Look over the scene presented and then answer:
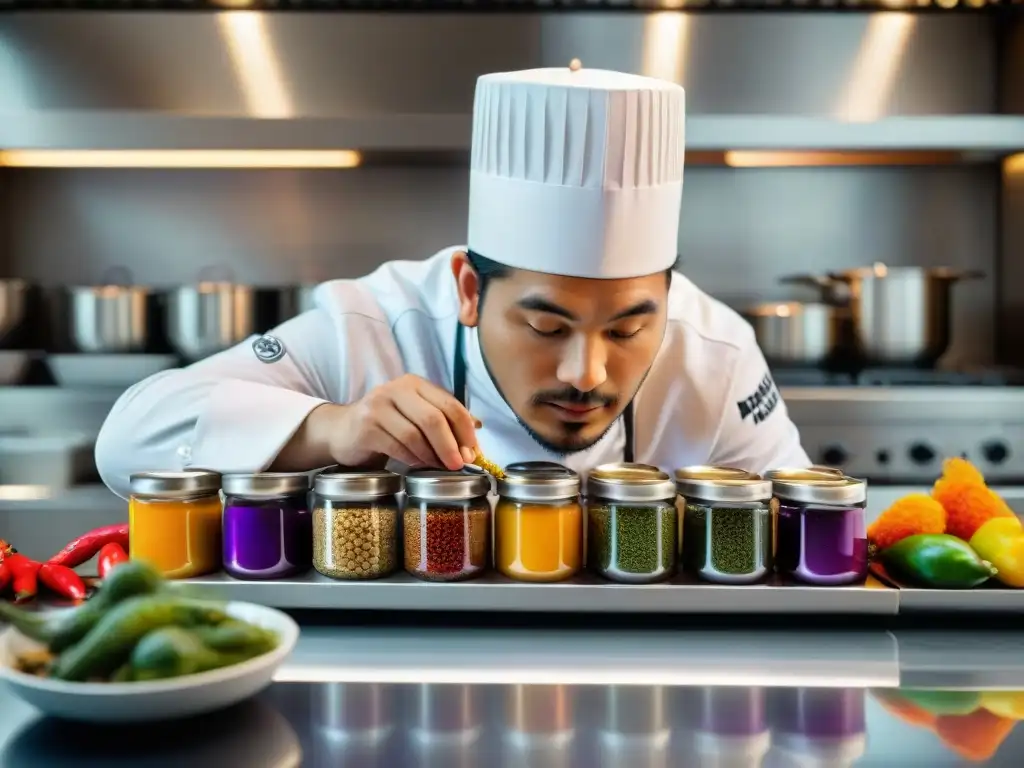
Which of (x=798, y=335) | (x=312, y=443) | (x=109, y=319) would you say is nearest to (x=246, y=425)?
(x=312, y=443)

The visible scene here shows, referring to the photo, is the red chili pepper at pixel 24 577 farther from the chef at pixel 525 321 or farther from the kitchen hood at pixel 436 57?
the kitchen hood at pixel 436 57

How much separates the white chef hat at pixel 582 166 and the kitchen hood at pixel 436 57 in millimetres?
1562

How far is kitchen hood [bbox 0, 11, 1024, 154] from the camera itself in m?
2.78

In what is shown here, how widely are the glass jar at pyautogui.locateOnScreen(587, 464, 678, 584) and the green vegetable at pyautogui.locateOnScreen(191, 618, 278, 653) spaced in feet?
1.35

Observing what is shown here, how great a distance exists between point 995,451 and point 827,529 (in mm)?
1648

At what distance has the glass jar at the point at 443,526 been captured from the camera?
1.04 metres

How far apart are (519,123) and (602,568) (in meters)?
0.62

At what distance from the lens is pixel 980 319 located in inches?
113

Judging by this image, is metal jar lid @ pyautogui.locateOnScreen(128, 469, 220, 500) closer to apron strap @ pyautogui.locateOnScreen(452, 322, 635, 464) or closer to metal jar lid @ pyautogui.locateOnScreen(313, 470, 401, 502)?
metal jar lid @ pyautogui.locateOnScreen(313, 470, 401, 502)

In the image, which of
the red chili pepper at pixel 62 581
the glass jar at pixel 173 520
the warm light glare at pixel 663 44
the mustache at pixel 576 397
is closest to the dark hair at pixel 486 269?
the mustache at pixel 576 397

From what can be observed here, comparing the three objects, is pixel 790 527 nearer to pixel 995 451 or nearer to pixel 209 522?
pixel 209 522

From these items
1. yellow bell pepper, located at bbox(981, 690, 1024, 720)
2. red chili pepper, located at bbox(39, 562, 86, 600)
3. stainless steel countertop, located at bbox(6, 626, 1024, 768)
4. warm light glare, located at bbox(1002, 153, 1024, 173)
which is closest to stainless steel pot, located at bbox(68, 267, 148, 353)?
red chili pepper, located at bbox(39, 562, 86, 600)

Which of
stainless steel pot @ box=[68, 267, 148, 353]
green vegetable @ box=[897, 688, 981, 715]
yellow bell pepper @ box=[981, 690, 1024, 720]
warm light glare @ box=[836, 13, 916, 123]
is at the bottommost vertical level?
yellow bell pepper @ box=[981, 690, 1024, 720]

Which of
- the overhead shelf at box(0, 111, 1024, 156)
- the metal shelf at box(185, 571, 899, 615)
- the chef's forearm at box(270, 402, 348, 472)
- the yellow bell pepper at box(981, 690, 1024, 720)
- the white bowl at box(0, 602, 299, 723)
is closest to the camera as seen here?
the white bowl at box(0, 602, 299, 723)
